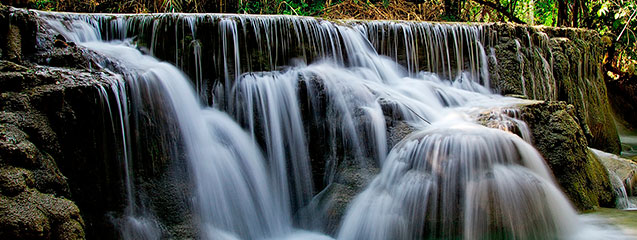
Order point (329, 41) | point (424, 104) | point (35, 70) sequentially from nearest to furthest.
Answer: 1. point (35, 70)
2. point (424, 104)
3. point (329, 41)

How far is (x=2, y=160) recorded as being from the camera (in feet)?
8.08

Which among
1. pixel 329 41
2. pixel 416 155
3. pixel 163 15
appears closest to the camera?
pixel 416 155

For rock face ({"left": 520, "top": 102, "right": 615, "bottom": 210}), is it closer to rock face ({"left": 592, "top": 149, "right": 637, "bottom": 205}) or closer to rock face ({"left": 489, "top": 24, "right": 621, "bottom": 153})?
rock face ({"left": 592, "top": 149, "right": 637, "bottom": 205})

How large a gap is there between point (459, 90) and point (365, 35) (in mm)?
1485

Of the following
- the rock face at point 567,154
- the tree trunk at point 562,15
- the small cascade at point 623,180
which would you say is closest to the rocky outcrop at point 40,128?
the rock face at point 567,154

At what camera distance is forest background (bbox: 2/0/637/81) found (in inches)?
356

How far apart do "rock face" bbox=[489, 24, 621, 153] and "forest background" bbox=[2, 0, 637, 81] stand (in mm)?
1486

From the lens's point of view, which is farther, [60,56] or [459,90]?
[459,90]

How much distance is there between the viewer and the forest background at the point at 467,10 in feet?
29.7

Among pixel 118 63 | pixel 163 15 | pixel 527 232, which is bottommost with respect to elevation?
pixel 527 232

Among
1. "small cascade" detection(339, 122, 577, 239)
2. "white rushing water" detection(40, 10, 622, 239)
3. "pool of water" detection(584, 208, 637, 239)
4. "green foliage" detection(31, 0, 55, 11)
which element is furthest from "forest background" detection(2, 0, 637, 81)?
"pool of water" detection(584, 208, 637, 239)

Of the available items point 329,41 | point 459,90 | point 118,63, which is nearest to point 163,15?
point 118,63

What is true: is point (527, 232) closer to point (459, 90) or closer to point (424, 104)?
point (424, 104)

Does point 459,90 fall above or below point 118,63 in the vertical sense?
below
